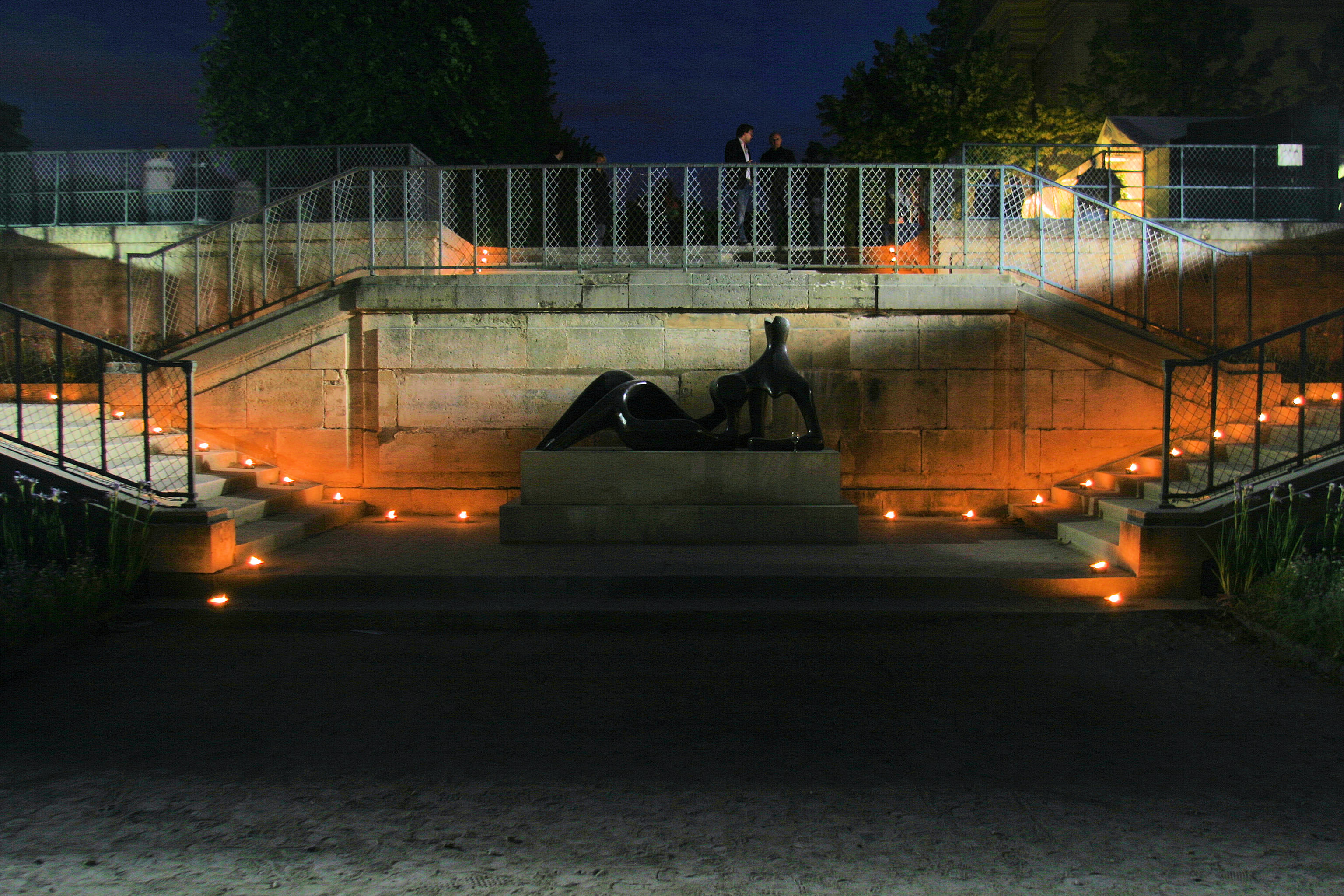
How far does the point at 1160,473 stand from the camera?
32.1 ft

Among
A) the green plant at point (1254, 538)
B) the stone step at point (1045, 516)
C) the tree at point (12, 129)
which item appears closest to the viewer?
the green plant at point (1254, 538)

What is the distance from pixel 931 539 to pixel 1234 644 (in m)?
3.35

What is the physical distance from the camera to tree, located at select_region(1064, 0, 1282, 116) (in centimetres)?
2828

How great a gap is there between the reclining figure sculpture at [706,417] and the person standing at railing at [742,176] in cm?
284

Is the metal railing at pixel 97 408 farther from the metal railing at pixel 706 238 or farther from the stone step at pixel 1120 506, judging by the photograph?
the stone step at pixel 1120 506

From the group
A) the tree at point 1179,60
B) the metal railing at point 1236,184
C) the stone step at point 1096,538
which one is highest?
the tree at point 1179,60

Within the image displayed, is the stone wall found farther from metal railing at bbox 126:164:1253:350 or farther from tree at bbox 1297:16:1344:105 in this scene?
tree at bbox 1297:16:1344:105

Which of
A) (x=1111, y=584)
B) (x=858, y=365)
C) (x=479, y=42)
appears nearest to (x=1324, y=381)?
(x=858, y=365)

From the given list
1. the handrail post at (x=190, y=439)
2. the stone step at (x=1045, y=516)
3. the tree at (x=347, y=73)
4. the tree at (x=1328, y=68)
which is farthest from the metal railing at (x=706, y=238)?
the tree at (x=1328, y=68)

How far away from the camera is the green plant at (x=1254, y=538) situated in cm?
689

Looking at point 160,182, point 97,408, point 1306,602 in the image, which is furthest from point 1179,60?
point 97,408

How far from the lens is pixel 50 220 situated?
Answer: 1566cm

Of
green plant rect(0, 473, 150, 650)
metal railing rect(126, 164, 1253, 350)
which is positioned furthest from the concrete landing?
metal railing rect(126, 164, 1253, 350)

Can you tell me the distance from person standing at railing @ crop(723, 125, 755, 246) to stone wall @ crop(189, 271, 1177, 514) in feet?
4.91
